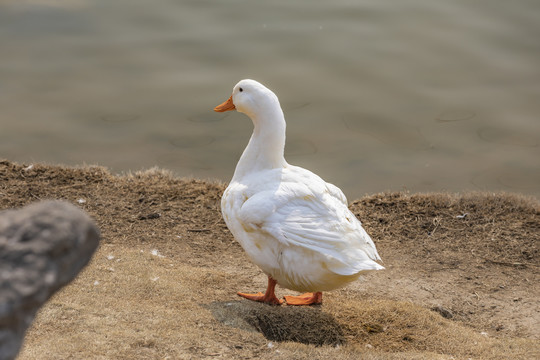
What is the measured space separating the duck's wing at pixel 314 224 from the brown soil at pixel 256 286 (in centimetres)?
52

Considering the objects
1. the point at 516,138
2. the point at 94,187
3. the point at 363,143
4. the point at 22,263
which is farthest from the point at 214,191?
the point at 22,263

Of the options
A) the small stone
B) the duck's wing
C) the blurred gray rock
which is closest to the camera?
the blurred gray rock

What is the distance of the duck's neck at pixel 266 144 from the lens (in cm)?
499

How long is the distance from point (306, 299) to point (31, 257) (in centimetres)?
326

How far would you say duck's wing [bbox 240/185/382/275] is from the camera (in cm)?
423

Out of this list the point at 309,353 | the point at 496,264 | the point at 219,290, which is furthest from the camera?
the point at 496,264

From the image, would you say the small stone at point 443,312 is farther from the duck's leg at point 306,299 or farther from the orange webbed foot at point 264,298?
the orange webbed foot at point 264,298

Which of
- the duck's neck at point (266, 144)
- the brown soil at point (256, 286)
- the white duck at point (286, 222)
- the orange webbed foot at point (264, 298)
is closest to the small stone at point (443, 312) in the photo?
the brown soil at point (256, 286)

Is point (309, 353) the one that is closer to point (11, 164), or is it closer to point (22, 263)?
point (22, 263)

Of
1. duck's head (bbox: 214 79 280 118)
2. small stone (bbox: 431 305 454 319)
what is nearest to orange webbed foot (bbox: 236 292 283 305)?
small stone (bbox: 431 305 454 319)

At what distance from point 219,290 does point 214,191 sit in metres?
2.02

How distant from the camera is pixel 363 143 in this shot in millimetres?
8320

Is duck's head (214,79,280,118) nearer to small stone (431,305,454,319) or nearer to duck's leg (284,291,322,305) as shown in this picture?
duck's leg (284,291,322,305)

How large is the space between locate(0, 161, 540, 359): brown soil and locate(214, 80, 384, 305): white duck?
1.00 ft
